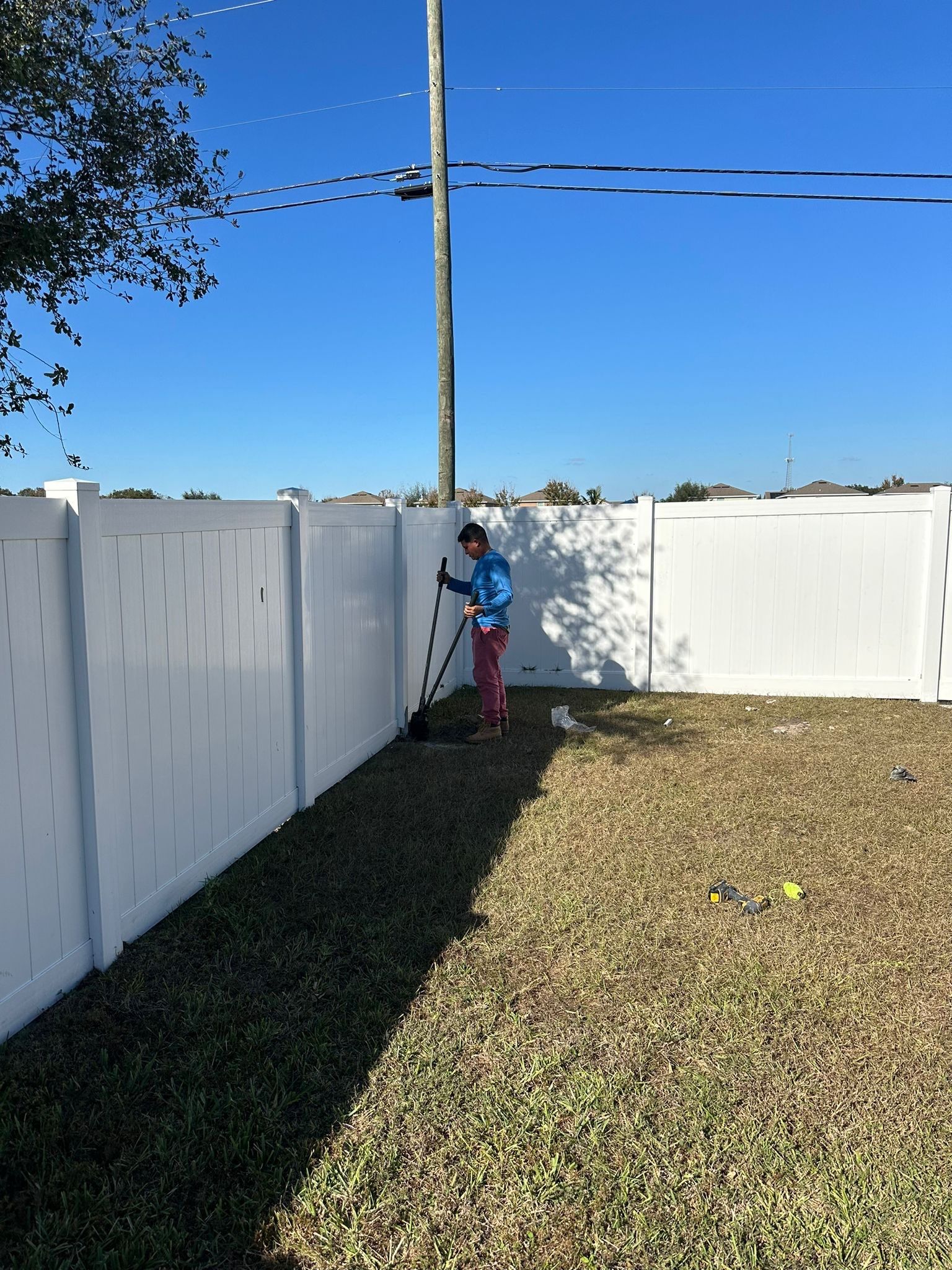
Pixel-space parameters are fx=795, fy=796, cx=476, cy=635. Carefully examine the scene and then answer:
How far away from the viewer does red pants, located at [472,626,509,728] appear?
666cm

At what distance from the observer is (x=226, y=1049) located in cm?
263

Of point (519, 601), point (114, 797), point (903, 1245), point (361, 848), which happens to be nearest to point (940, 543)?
point (519, 601)

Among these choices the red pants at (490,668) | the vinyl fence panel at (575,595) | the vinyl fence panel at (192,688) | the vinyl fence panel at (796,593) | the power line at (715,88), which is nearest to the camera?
the vinyl fence panel at (192,688)

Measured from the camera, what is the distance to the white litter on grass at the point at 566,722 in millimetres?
7082

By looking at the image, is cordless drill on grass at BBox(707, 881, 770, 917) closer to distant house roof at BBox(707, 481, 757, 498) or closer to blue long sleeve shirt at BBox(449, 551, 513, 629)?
blue long sleeve shirt at BBox(449, 551, 513, 629)

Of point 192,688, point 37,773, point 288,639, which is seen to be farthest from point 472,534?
point 37,773

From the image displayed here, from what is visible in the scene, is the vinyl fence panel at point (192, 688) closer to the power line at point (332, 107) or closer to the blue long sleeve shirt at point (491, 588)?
the blue long sleeve shirt at point (491, 588)

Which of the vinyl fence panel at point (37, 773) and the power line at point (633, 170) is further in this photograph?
the power line at point (633, 170)

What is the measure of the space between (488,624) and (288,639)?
2365 millimetres

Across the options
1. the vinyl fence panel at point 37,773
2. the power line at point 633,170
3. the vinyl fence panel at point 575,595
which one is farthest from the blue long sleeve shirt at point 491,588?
the power line at point 633,170

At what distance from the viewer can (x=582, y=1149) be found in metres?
2.21

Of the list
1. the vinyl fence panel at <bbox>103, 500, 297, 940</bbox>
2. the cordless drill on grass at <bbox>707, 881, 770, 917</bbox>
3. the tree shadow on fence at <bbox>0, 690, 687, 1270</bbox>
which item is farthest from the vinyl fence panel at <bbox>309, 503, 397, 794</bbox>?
the cordless drill on grass at <bbox>707, 881, 770, 917</bbox>

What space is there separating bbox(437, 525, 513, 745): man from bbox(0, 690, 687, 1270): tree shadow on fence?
83.7 inches

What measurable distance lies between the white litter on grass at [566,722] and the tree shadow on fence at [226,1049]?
8.47 feet
